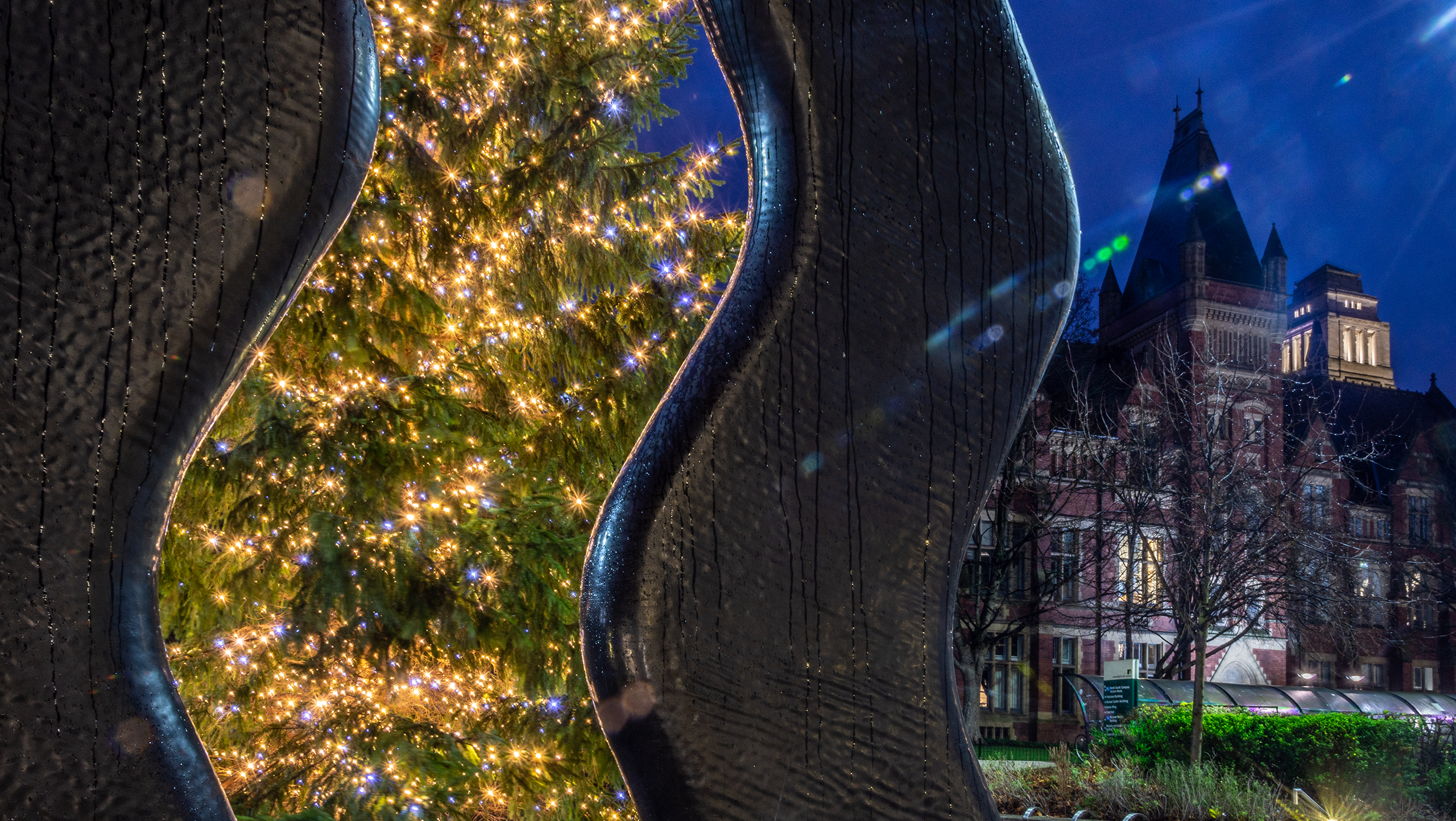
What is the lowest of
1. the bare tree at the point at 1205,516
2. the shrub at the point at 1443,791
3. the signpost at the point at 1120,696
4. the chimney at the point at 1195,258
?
the shrub at the point at 1443,791

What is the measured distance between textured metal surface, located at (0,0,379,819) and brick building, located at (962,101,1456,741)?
775 inches

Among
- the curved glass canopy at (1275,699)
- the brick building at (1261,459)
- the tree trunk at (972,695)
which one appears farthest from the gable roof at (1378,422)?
the tree trunk at (972,695)

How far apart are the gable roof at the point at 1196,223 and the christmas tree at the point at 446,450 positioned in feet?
101

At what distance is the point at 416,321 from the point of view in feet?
16.5

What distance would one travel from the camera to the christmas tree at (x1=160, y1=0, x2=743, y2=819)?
3855mm

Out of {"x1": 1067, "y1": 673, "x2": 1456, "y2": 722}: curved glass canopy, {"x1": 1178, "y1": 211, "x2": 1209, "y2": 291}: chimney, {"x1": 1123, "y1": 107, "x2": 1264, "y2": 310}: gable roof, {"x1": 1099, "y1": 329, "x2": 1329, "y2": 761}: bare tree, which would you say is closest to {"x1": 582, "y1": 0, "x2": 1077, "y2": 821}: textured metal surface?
{"x1": 1099, "y1": 329, "x2": 1329, "y2": 761}: bare tree

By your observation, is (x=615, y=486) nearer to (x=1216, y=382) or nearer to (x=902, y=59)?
(x=902, y=59)

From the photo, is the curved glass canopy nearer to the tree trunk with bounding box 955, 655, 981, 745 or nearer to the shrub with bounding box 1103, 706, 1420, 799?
the tree trunk with bounding box 955, 655, 981, 745

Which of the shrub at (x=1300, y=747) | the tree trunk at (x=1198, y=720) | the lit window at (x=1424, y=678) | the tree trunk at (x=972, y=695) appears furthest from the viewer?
the lit window at (x=1424, y=678)

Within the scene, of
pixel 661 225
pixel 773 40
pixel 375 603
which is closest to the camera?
pixel 773 40

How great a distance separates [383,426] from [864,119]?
406 centimetres

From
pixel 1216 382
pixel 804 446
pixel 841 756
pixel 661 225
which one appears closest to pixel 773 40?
pixel 804 446

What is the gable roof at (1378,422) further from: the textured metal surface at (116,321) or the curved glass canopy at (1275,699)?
the textured metal surface at (116,321)

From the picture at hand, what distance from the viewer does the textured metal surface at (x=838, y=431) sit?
38 centimetres
